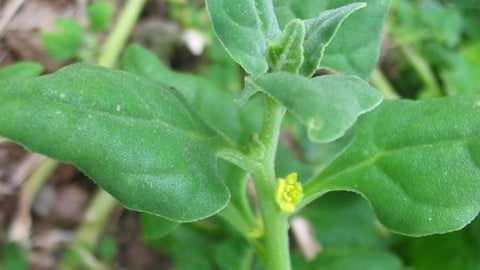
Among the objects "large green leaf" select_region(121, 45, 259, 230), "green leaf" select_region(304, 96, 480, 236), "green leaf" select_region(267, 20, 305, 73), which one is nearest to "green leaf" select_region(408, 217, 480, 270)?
"large green leaf" select_region(121, 45, 259, 230)

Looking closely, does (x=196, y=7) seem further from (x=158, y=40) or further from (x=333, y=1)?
(x=333, y=1)

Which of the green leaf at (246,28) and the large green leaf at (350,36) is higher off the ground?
the green leaf at (246,28)

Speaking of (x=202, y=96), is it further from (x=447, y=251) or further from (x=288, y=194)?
(x=447, y=251)

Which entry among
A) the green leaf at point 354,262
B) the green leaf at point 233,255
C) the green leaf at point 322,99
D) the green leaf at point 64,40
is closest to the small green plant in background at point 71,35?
the green leaf at point 64,40

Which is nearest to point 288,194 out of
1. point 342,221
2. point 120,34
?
point 342,221

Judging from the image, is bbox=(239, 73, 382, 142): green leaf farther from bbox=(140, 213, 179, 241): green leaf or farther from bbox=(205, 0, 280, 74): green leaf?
bbox=(140, 213, 179, 241): green leaf

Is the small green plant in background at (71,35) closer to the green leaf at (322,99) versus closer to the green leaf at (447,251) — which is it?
the green leaf at (447,251)

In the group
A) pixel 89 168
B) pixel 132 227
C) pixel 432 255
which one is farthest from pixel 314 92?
pixel 132 227
